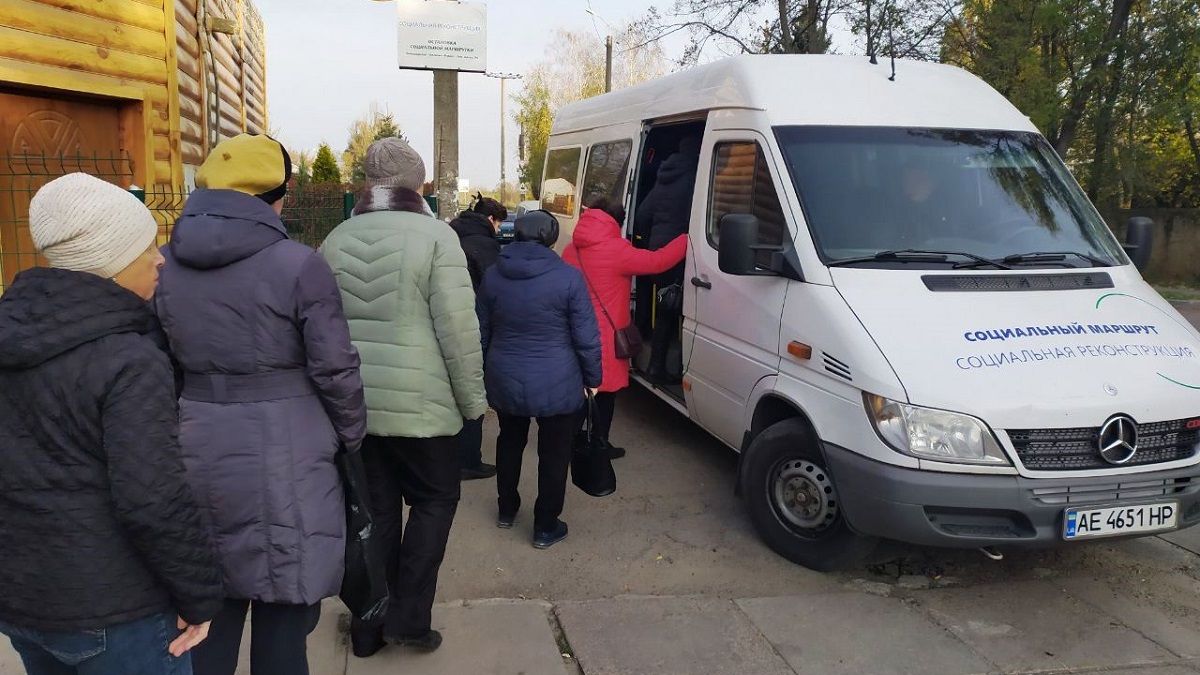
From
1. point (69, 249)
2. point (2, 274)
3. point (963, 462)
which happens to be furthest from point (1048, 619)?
point (2, 274)

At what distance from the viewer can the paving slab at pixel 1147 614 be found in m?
3.90

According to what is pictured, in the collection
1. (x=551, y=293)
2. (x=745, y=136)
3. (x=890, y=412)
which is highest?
(x=745, y=136)

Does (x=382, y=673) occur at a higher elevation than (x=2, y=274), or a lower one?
lower

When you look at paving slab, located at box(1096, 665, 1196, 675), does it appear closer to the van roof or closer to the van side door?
the van side door

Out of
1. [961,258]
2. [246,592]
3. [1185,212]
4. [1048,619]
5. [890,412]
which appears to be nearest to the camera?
[246,592]

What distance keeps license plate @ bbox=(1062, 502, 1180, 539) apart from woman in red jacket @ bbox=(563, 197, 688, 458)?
2.68 metres

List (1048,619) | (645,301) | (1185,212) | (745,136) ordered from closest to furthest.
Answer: (1048,619) → (745,136) → (645,301) → (1185,212)

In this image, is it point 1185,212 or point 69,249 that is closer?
point 69,249

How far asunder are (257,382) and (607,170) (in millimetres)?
5310

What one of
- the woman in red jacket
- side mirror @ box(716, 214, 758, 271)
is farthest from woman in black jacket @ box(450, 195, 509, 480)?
side mirror @ box(716, 214, 758, 271)

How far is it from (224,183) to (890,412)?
2.69 meters

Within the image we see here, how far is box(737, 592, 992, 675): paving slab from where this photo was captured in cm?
369

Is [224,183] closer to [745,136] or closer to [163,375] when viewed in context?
[163,375]

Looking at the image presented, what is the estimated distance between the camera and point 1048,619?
410 centimetres
